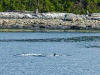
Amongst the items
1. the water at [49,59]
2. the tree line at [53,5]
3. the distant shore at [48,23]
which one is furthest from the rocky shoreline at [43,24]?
the water at [49,59]

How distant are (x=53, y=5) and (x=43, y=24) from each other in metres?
15.1

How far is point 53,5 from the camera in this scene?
401ft

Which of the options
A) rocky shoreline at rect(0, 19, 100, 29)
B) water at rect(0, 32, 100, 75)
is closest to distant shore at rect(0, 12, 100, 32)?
rocky shoreline at rect(0, 19, 100, 29)

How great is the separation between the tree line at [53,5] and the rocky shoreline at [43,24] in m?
9.71

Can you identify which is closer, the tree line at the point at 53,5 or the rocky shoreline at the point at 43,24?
the rocky shoreline at the point at 43,24

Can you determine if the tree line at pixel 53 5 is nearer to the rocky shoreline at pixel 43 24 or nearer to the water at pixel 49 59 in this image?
the rocky shoreline at pixel 43 24

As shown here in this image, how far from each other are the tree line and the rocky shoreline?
31.9ft

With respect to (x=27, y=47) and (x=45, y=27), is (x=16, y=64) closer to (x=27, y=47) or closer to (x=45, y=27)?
(x=27, y=47)

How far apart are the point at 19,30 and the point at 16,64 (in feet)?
174

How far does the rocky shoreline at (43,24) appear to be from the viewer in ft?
354

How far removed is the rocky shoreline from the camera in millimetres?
107938

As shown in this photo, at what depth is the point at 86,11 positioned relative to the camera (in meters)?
122

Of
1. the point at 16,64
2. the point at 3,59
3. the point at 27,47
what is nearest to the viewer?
the point at 16,64

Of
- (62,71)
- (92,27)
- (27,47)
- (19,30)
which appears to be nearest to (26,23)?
(19,30)
